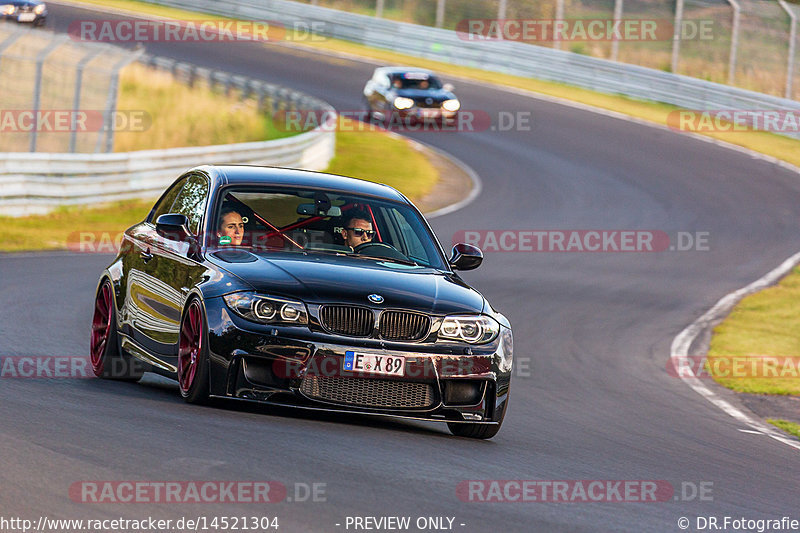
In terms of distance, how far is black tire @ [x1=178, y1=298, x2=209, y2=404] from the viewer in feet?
24.0

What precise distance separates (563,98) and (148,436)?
3531 cm

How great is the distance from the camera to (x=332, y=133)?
96.4 ft

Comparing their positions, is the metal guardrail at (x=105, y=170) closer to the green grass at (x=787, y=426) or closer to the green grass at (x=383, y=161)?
the green grass at (x=383, y=161)

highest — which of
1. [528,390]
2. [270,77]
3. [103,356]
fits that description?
[103,356]

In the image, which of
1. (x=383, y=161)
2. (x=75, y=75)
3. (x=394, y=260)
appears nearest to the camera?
(x=394, y=260)

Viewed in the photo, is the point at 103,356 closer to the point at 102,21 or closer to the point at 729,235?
the point at 729,235

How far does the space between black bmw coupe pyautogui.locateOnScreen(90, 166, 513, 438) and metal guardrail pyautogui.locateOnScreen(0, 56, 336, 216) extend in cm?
→ 1078

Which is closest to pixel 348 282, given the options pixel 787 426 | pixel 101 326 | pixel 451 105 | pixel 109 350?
pixel 109 350

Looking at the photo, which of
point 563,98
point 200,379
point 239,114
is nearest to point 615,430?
point 200,379

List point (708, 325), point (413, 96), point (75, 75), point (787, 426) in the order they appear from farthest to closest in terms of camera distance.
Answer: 1. point (413, 96)
2. point (75, 75)
3. point (708, 325)
4. point (787, 426)

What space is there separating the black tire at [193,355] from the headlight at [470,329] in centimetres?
133

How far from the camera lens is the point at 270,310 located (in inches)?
285

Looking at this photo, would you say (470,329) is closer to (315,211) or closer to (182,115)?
(315,211)

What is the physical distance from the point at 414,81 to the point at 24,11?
15.9 meters
